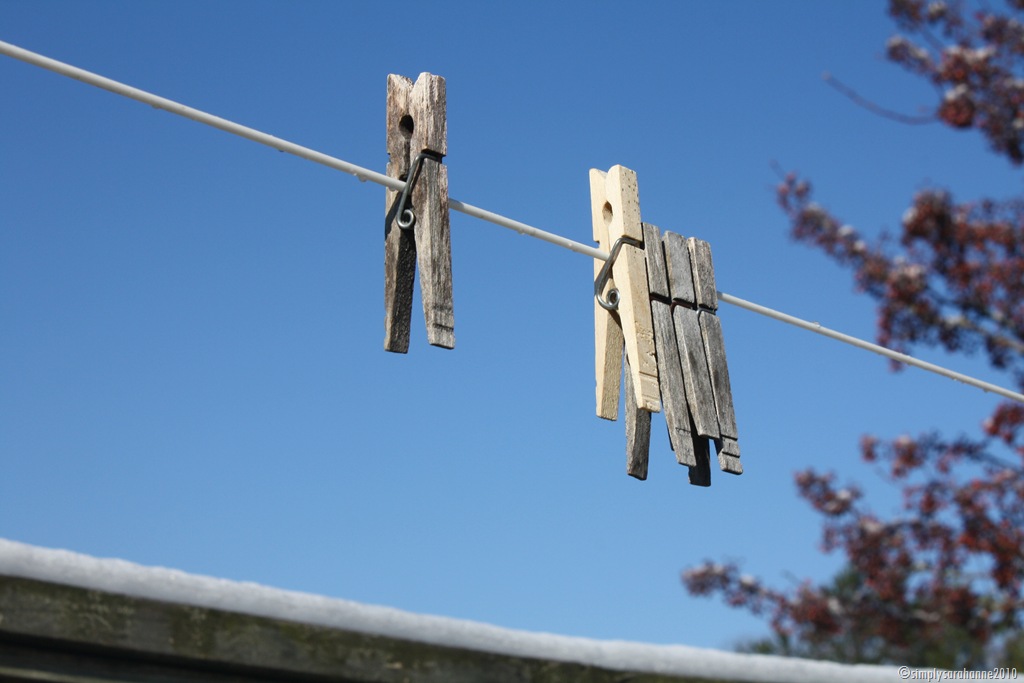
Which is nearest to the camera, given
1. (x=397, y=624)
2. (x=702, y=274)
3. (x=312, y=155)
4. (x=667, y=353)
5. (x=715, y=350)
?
(x=397, y=624)

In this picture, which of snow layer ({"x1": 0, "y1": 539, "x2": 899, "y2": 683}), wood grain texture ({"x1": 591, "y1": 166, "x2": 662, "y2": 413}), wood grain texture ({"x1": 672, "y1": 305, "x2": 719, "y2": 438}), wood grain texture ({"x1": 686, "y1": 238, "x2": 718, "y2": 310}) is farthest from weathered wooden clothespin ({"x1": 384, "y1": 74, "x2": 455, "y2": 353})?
snow layer ({"x1": 0, "y1": 539, "x2": 899, "y2": 683})

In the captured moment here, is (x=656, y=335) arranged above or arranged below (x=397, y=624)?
above

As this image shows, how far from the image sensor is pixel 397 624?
147cm

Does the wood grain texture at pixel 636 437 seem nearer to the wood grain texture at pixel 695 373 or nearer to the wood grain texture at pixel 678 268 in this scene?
the wood grain texture at pixel 695 373

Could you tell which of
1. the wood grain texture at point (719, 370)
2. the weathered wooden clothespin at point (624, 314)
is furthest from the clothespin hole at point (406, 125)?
the wood grain texture at point (719, 370)

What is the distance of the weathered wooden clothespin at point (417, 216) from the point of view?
245 cm

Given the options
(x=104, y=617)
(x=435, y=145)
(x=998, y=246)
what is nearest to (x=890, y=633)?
(x=998, y=246)

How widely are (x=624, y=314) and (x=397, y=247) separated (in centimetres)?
Result: 59

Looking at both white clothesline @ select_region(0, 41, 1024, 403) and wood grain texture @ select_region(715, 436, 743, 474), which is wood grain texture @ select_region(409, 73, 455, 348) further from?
wood grain texture @ select_region(715, 436, 743, 474)

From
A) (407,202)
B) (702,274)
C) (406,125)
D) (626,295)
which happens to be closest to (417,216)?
(407,202)

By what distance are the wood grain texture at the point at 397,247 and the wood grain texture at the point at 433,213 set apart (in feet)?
0.11

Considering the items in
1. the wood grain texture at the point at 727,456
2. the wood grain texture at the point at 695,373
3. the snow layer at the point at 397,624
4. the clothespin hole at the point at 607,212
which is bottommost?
the snow layer at the point at 397,624

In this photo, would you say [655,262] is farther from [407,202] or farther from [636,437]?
[407,202]

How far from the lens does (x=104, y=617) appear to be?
51.6 inches
